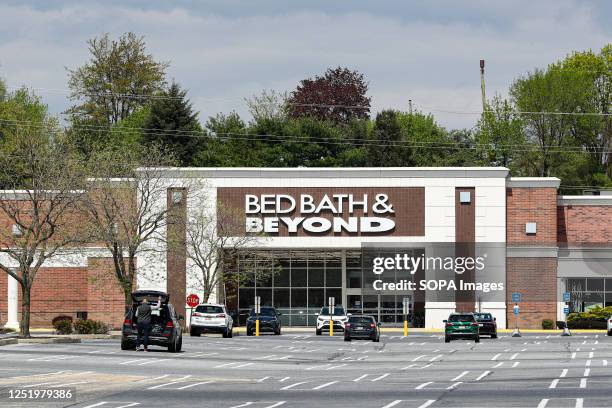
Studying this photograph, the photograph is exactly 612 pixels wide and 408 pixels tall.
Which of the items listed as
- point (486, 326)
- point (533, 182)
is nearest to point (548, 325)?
point (533, 182)

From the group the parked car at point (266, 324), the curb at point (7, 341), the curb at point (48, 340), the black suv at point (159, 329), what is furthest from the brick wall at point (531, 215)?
the black suv at point (159, 329)

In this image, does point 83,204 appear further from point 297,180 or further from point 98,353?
Result: point 98,353

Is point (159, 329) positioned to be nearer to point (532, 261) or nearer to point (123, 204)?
point (123, 204)

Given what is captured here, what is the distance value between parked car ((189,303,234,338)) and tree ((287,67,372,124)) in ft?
185

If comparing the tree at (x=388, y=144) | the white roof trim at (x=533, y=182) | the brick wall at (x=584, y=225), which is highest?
the tree at (x=388, y=144)

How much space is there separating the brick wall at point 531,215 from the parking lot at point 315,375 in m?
31.0

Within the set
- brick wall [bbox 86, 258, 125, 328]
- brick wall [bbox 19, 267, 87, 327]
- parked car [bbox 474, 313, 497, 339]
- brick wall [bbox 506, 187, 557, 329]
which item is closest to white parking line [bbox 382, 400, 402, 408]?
parked car [bbox 474, 313, 497, 339]

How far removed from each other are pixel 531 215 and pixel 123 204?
2742 centimetres

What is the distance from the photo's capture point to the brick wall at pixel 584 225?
8712 cm

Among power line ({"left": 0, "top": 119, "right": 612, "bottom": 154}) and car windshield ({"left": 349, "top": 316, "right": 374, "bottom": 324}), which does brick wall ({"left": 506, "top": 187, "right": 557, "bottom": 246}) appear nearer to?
car windshield ({"left": 349, "top": 316, "right": 374, "bottom": 324})

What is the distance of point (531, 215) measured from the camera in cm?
8494

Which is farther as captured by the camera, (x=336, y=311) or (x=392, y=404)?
(x=336, y=311)

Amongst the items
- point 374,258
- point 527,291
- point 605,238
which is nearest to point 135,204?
point 374,258

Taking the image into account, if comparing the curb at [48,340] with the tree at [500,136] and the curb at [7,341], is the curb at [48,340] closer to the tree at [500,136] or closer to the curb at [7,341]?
the curb at [7,341]
